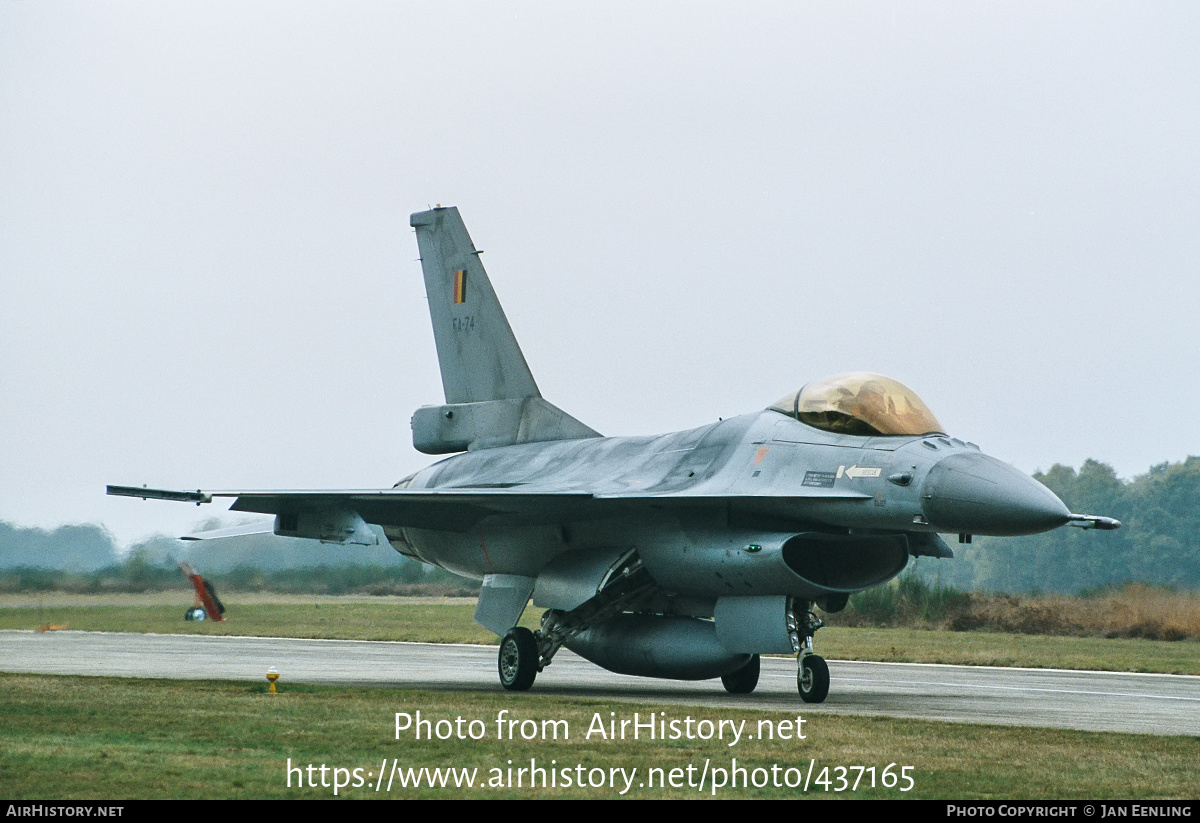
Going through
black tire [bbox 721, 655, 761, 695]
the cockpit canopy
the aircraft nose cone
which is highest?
the cockpit canopy

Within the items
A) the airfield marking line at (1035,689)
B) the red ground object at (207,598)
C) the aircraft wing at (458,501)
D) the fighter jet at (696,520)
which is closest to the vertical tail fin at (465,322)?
the fighter jet at (696,520)

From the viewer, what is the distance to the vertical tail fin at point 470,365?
17.8 metres

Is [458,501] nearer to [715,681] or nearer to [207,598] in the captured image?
[715,681]

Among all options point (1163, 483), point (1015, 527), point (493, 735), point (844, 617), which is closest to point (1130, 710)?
point (1015, 527)

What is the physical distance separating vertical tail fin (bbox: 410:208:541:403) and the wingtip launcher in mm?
4621

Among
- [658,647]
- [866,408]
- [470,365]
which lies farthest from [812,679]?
[470,365]

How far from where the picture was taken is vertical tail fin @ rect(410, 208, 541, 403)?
59.5ft

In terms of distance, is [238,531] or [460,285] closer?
[238,531]

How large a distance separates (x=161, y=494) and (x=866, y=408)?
6772 millimetres

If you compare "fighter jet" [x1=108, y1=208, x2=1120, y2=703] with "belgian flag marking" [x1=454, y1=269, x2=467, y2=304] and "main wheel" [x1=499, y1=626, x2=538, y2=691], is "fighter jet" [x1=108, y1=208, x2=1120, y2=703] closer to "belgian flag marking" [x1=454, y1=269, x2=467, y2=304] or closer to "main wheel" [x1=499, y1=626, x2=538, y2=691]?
"main wheel" [x1=499, y1=626, x2=538, y2=691]

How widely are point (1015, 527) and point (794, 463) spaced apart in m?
2.14

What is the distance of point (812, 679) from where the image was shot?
12938 millimetres

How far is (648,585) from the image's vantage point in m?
14.5

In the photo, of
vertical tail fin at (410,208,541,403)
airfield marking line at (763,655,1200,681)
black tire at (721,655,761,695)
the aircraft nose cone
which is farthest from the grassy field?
the aircraft nose cone
